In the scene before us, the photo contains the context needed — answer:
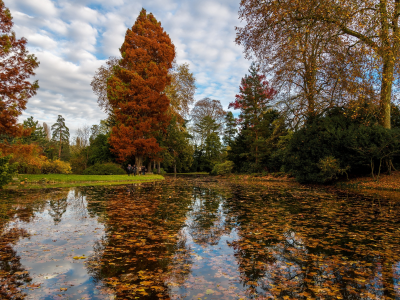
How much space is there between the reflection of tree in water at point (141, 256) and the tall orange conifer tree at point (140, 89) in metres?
17.4

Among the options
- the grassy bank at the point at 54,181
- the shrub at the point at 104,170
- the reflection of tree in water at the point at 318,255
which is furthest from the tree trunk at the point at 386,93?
the shrub at the point at 104,170

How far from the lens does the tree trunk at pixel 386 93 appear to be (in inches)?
538

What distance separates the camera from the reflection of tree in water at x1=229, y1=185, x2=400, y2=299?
298 centimetres

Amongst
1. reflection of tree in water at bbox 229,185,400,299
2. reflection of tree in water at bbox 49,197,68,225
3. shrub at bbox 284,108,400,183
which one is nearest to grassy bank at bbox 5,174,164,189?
reflection of tree in water at bbox 49,197,68,225

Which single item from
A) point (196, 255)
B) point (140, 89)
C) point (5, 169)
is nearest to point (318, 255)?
point (196, 255)

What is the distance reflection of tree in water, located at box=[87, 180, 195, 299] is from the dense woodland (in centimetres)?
925

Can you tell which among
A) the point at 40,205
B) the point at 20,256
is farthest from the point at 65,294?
the point at 40,205

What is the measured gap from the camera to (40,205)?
8.34 m

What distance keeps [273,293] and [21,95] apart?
1510 cm

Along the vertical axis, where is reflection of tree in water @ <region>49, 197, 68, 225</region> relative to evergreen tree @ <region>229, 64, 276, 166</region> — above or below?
below

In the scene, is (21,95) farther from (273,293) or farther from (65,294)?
(273,293)

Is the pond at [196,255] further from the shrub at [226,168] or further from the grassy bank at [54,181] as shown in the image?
the shrub at [226,168]

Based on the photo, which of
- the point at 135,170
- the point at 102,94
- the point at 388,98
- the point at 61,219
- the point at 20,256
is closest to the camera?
the point at 20,256

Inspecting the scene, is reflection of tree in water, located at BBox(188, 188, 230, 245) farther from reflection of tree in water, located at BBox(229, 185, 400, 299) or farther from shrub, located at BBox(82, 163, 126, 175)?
shrub, located at BBox(82, 163, 126, 175)
